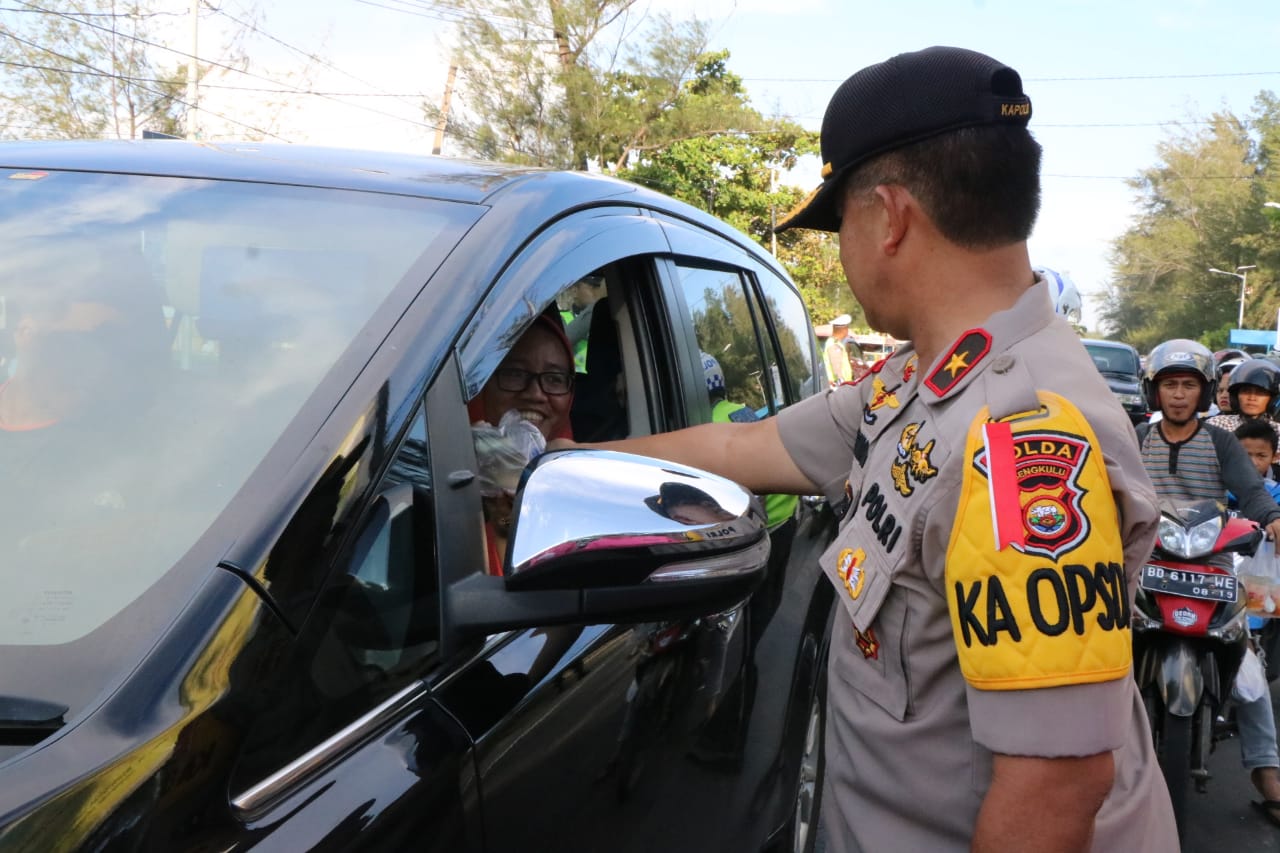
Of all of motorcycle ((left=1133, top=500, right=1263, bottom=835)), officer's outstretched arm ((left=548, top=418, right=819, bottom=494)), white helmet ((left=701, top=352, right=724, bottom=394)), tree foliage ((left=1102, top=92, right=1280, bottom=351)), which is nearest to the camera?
officer's outstretched arm ((left=548, top=418, right=819, bottom=494))

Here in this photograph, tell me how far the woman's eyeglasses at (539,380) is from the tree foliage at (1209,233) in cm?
6788

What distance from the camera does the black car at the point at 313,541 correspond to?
41.4 inches

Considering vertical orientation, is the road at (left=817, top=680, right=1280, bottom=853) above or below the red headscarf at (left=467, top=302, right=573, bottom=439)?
below

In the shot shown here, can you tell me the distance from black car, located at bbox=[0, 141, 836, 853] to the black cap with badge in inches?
19.4

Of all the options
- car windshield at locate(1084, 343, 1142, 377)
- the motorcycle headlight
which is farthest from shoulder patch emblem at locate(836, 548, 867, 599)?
car windshield at locate(1084, 343, 1142, 377)

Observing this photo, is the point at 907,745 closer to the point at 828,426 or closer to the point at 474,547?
the point at 474,547

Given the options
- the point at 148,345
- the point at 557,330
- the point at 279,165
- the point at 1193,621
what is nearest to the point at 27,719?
the point at 148,345

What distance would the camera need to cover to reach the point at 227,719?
106cm

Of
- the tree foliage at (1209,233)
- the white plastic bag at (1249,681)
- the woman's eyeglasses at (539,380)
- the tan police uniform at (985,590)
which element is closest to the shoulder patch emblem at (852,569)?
the tan police uniform at (985,590)

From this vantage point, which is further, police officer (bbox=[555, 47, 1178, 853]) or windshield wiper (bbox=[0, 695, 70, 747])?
police officer (bbox=[555, 47, 1178, 853])

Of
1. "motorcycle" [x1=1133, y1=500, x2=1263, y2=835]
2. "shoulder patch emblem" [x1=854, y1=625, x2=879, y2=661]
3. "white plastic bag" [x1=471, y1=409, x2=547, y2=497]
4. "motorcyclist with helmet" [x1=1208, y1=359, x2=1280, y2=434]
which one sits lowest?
"motorcycle" [x1=1133, y1=500, x2=1263, y2=835]

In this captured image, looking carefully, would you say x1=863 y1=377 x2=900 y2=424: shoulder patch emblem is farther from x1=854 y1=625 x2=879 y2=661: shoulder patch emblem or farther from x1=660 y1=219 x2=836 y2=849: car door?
x1=660 y1=219 x2=836 y2=849: car door

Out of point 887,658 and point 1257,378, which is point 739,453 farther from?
point 1257,378

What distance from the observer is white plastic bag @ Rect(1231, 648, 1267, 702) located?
409cm
